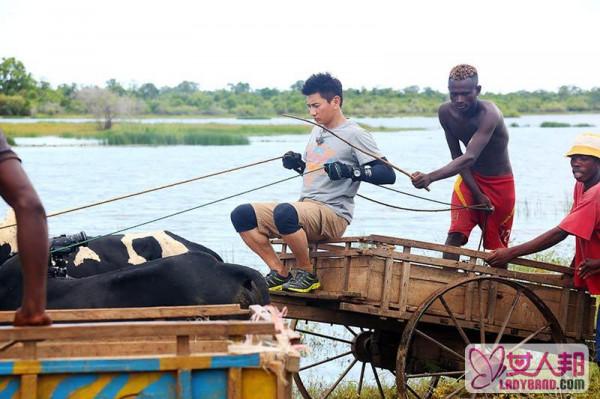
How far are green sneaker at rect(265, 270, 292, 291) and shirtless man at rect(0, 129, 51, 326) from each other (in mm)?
2957

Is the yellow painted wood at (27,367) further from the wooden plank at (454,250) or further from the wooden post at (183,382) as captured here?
the wooden plank at (454,250)

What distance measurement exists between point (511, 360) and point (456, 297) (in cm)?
61

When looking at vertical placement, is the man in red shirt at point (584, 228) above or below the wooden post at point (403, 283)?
above

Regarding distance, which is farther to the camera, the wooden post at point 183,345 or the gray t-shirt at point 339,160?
the gray t-shirt at point 339,160

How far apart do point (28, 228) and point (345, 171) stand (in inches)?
130

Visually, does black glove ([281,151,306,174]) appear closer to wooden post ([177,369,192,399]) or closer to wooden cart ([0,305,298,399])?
wooden cart ([0,305,298,399])

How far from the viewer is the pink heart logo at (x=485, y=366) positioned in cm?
725

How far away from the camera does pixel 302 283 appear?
23.6ft

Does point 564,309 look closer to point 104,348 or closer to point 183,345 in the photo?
point 104,348

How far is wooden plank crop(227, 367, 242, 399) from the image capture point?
4.62 m

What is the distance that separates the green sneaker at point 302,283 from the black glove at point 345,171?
67 cm

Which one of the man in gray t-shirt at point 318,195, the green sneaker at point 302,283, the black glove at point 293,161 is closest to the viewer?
the green sneaker at point 302,283

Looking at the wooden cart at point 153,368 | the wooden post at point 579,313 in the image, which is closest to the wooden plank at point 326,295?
the wooden post at point 579,313

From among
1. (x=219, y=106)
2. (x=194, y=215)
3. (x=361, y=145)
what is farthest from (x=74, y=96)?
(x=361, y=145)
